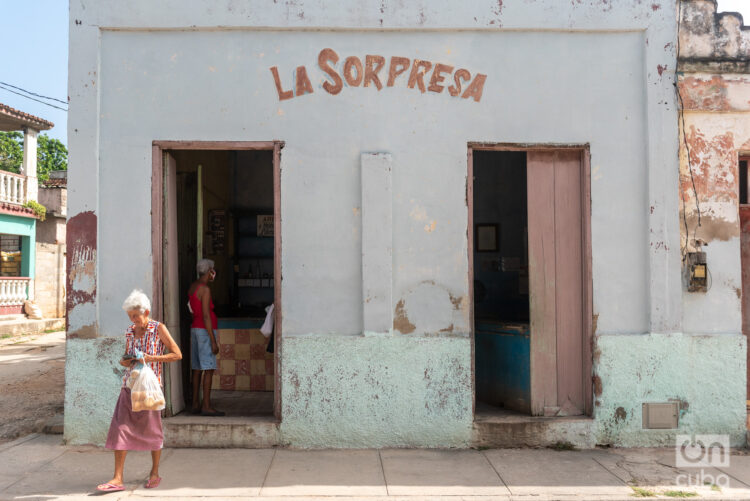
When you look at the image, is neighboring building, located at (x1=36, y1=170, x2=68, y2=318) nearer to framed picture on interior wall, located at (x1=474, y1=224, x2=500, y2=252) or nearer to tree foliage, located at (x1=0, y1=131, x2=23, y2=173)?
framed picture on interior wall, located at (x1=474, y1=224, x2=500, y2=252)

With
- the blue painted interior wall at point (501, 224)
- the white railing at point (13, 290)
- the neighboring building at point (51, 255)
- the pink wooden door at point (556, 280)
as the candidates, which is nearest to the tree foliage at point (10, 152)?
the neighboring building at point (51, 255)

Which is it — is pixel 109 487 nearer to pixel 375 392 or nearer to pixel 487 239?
pixel 375 392

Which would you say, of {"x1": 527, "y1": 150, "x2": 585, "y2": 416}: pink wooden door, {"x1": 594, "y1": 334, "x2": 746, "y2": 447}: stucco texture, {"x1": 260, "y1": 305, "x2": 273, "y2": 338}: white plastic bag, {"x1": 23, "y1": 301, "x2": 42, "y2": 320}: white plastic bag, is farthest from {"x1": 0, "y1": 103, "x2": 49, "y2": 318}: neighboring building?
{"x1": 594, "y1": 334, "x2": 746, "y2": 447}: stucco texture

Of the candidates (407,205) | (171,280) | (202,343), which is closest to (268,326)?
(202,343)

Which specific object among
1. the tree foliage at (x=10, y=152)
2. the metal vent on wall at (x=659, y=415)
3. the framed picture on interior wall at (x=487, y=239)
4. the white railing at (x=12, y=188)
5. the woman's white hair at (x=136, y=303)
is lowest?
the metal vent on wall at (x=659, y=415)

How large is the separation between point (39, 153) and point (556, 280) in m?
49.1

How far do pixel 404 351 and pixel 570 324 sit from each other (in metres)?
1.70

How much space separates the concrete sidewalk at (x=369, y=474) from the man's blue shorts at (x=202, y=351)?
1.00m

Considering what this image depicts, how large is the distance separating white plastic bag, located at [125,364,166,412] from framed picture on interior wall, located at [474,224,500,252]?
5.84 metres

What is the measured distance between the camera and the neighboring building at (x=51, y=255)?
20734 millimetres

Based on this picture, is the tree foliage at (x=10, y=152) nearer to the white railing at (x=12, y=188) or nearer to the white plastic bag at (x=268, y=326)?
the white railing at (x=12, y=188)

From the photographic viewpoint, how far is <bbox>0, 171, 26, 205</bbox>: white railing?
1948 centimetres

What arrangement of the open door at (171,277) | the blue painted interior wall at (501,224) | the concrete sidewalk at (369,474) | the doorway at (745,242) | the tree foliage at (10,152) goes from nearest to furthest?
the concrete sidewalk at (369,474) < the open door at (171,277) < the doorway at (745,242) < the blue painted interior wall at (501,224) < the tree foliage at (10,152)

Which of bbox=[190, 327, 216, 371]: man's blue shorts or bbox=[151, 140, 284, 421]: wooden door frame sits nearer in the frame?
bbox=[151, 140, 284, 421]: wooden door frame
